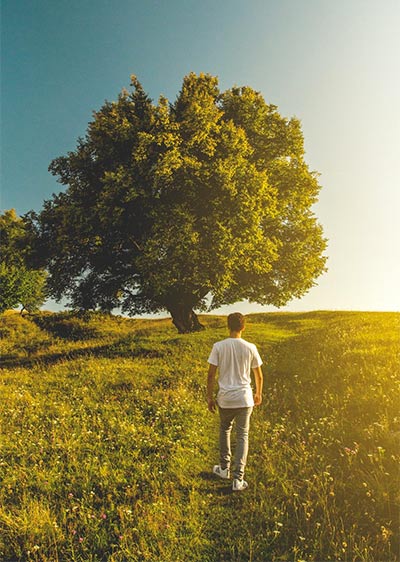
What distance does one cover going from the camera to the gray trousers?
25.2ft

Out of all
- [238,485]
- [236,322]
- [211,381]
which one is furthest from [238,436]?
[236,322]

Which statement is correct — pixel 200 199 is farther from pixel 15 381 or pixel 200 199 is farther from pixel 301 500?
pixel 301 500

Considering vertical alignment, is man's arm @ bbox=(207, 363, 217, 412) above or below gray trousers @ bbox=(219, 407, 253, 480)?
above

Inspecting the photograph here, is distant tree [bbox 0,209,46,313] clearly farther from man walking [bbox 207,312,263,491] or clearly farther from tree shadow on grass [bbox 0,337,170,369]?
man walking [bbox 207,312,263,491]

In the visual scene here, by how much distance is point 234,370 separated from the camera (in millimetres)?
7969

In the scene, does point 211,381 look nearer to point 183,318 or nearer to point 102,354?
point 102,354

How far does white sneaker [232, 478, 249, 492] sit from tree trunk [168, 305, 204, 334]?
21599 millimetres

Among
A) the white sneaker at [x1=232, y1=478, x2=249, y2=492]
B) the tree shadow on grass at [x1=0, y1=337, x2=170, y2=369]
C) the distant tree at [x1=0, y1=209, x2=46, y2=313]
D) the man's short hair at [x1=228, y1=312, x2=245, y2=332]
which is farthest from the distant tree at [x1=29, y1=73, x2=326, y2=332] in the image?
the distant tree at [x1=0, y1=209, x2=46, y2=313]

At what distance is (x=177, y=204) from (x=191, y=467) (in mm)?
17119

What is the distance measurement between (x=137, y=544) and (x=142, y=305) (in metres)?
25.4

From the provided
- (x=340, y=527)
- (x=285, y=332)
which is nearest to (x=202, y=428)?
(x=340, y=527)

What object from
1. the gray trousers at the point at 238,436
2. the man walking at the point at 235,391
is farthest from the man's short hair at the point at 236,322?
the gray trousers at the point at 238,436

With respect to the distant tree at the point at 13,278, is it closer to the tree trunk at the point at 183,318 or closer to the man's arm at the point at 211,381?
the tree trunk at the point at 183,318

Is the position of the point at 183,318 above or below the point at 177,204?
below
